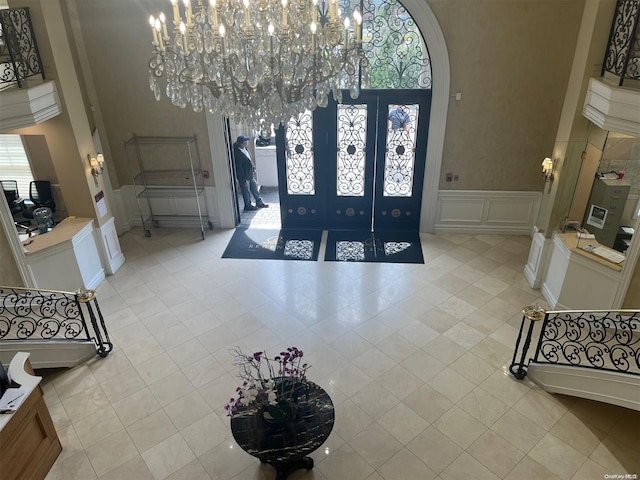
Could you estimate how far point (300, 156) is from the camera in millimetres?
8984

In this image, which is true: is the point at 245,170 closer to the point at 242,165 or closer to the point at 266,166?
the point at 242,165

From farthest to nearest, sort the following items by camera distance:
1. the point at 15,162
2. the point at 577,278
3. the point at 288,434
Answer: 1. the point at 15,162
2. the point at 577,278
3. the point at 288,434

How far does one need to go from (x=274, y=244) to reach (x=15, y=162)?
5565mm

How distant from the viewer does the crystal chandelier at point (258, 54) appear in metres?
3.74

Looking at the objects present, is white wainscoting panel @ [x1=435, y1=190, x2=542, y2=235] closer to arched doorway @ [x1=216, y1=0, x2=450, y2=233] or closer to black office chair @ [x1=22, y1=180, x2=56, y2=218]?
arched doorway @ [x1=216, y1=0, x2=450, y2=233]

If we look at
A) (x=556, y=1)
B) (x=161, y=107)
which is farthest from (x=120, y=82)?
(x=556, y=1)

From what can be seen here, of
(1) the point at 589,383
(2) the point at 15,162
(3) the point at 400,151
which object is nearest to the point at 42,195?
(2) the point at 15,162

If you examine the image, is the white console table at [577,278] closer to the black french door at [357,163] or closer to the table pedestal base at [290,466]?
the black french door at [357,163]

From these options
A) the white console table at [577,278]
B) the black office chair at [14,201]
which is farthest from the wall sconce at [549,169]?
the black office chair at [14,201]

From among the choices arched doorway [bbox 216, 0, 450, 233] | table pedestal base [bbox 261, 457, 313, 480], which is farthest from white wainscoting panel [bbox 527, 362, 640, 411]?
arched doorway [bbox 216, 0, 450, 233]

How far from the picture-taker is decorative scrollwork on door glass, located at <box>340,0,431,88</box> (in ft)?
25.3

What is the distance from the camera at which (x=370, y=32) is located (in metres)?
7.85

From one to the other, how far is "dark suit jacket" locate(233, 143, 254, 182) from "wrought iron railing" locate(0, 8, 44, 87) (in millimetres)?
3854

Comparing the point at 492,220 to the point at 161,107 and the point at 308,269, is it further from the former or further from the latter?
the point at 161,107
